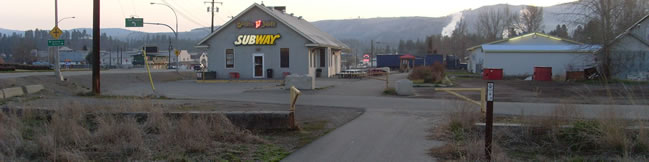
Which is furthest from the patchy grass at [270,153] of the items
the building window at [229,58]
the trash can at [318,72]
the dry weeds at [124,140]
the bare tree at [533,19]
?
the bare tree at [533,19]

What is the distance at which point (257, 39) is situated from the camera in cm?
3844

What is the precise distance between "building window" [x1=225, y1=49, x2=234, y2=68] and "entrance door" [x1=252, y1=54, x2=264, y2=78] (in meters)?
1.81

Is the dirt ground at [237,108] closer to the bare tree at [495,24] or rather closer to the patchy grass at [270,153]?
the patchy grass at [270,153]

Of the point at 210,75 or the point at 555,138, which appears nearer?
the point at 555,138

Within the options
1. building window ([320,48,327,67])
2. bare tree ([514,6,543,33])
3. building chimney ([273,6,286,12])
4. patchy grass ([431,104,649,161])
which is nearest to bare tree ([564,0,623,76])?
building window ([320,48,327,67])

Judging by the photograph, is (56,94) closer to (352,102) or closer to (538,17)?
(352,102)

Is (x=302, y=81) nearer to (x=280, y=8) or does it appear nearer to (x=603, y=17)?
(x=603, y=17)

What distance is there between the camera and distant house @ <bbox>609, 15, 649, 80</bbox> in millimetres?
32781

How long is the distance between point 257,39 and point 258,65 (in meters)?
2.05

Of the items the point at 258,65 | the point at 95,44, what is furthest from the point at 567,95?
the point at 258,65

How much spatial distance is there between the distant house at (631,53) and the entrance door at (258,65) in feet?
77.8

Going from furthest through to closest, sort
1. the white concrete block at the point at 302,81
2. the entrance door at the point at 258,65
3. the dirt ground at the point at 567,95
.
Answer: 1. the entrance door at the point at 258,65
2. the white concrete block at the point at 302,81
3. the dirt ground at the point at 567,95

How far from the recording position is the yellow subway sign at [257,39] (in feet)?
126

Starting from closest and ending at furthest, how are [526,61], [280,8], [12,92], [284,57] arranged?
[12,92] → [284,57] → [526,61] → [280,8]
